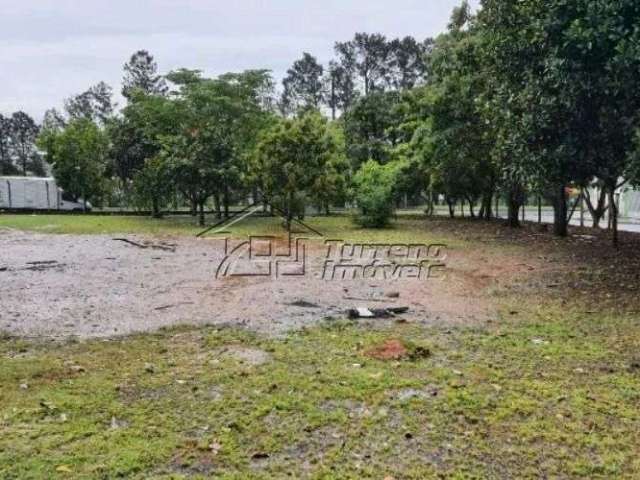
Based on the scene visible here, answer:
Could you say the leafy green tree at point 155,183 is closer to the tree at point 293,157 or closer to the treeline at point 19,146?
the tree at point 293,157

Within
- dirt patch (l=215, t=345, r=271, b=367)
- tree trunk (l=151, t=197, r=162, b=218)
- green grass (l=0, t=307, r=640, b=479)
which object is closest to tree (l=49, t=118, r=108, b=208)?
tree trunk (l=151, t=197, r=162, b=218)

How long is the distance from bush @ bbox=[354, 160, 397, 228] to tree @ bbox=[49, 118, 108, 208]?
14775mm

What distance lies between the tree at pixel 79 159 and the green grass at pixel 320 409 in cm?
2482

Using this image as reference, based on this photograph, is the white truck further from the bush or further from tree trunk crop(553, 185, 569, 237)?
→ tree trunk crop(553, 185, 569, 237)

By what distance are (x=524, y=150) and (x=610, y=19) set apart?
1.97 metres

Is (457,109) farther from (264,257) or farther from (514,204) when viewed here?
(264,257)

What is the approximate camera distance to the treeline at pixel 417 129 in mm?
6023

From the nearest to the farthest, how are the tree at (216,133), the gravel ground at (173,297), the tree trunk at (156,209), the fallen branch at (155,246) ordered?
the gravel ground at (173,297) → the fallen branch at (155,246) → the tree at (216,133) → the tree trunk at (156,209)

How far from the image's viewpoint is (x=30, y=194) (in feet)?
93.8

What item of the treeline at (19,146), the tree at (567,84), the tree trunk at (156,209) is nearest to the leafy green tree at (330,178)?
the tree trunk at (156,209)

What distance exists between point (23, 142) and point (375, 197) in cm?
4302

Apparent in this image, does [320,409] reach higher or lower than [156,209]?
lower

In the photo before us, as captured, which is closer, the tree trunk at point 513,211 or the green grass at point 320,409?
the green grass at point 320,409

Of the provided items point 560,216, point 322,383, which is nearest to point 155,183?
point 560,216
